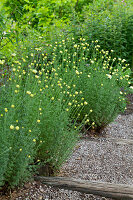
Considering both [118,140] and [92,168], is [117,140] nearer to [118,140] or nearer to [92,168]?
[118,140]

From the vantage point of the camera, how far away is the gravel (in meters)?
2.57

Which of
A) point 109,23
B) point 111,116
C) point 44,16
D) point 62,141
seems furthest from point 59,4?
point 62,141

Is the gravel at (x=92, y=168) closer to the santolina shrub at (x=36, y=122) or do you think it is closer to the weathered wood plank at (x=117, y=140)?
the weathered wood plank at (x=117, y=140)

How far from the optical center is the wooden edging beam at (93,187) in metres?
2.63

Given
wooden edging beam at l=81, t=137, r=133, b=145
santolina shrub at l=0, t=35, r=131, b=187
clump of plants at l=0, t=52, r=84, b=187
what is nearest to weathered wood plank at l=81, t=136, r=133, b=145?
wooden edging beam at l=81, t=137, r=133, b=145

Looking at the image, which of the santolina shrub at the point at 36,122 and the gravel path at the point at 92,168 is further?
the gravel path at the point at 92,168

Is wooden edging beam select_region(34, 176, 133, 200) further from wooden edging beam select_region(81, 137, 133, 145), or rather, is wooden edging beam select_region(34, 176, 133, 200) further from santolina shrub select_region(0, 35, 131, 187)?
wooden edging beam select_region(81, 137, 133, 145)

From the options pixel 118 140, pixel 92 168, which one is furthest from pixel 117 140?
pixel 92 168

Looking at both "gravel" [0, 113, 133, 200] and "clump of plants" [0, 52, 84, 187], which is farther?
"gravel" [0, 113, 133, 200]

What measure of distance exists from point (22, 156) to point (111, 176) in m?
1.21

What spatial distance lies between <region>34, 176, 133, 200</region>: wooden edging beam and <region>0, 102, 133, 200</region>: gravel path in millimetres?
39

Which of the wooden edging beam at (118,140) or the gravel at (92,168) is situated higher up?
the wooden edging beam at (118,140)

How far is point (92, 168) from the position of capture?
10.7 ft

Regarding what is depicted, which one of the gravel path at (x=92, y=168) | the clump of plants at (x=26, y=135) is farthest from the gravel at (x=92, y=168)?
the clump of plants at (x=26, y=135)
